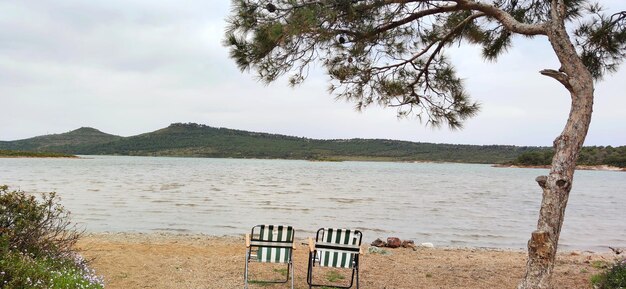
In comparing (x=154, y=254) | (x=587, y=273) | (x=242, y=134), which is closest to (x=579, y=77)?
(x=587, y=273)

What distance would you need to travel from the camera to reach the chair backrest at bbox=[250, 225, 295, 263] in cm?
529

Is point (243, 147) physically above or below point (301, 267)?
above

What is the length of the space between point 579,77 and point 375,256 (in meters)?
4.45

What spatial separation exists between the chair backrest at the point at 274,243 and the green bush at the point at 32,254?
1636 millimetres

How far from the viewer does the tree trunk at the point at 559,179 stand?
159 inches

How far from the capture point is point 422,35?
21.5 ft

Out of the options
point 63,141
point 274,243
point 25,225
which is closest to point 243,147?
point 63,141

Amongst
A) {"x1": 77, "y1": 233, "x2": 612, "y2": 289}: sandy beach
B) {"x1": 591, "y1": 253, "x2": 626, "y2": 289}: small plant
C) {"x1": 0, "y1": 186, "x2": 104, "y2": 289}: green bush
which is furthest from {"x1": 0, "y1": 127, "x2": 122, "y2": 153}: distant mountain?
{"x1": 591, "y1": 253, "x2": 626, "y2": 289}: small plant

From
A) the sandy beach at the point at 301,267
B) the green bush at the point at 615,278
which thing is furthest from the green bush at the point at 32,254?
the green bush at the point at 615,278

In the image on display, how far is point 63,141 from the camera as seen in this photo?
4186 inches

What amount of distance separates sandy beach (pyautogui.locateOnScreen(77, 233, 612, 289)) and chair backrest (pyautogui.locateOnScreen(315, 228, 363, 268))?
64cm

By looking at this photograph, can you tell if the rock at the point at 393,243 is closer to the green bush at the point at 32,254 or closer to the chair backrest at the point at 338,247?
the chair backrest at the point at 338,247

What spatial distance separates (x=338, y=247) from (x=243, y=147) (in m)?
90.0

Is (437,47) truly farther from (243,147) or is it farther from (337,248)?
(243,147)
